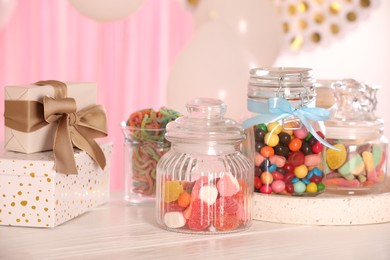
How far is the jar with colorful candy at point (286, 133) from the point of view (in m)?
1.56

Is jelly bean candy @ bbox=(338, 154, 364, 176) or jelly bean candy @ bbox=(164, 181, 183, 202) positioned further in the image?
jelly bean candy @ bbox=(338, 154, 364, 176)

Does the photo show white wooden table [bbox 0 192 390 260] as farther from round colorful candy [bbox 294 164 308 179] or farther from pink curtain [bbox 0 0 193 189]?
pink curtain [bbox 0 0 193 189]

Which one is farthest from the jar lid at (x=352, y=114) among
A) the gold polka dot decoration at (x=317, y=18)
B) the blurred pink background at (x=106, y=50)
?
the blurred pink background at (x=106, y=50)

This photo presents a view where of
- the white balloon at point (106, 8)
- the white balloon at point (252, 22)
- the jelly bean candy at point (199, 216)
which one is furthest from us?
the white balloon at point (252, 22)

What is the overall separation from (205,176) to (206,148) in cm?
6

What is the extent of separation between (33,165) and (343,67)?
2.25 meters

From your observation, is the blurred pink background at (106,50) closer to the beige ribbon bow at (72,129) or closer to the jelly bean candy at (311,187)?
the beige ribbon bow at (72,129)

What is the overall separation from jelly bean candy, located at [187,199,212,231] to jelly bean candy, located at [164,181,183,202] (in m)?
0.04

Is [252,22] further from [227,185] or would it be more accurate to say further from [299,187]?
[227,185]

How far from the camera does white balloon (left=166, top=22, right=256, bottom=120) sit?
2402 millimetres

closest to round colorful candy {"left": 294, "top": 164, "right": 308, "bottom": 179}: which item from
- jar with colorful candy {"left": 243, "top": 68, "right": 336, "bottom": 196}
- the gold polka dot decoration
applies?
jar with colorful candy {"left": 243, "top": 68, "right": 336, "bottom": 196}

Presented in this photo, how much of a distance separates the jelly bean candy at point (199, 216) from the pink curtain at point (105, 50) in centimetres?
243

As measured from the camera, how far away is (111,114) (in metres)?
3.89

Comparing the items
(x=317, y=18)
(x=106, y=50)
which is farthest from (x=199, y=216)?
(x=106, y=50)
